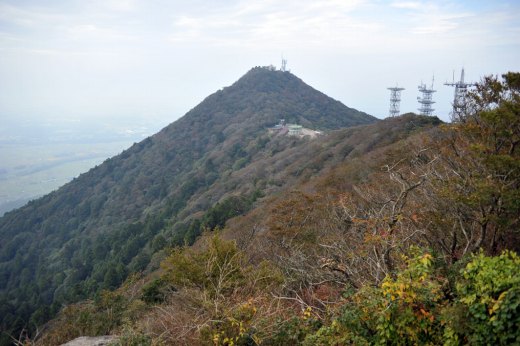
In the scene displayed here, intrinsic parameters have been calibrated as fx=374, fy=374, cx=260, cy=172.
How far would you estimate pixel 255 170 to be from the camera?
4956cm

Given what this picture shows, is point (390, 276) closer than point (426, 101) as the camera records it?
Yes

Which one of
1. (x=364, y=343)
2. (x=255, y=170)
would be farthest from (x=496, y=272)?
(x=255, y=170)

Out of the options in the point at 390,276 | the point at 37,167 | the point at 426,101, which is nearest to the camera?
the point at 390,276

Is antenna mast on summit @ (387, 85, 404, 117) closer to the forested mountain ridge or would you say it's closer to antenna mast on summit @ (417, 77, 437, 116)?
antenna mast on summit @ (417, 77, 437, 116)

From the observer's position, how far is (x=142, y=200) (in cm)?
6344

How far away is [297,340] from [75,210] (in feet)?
228

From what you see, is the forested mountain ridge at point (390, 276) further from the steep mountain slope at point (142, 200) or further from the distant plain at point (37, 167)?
the distant plain at point (37, 167)

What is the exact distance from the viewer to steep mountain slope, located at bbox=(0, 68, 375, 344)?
40.5 metres

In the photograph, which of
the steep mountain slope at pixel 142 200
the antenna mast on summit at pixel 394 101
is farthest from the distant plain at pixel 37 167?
the antenna mast on summit at pixel 394 101

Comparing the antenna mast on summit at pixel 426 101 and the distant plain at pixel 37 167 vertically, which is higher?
the antenna mast on summit at pixel 426 101

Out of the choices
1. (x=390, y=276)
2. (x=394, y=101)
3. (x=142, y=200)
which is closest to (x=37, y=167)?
(x=142, y=200)

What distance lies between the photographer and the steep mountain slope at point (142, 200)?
133 ft

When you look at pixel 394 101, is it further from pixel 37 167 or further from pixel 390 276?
Answer: pixel 37 167

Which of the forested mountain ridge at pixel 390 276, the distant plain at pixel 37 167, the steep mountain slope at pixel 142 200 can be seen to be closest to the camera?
the forested mountain ridge at pixel 390 276
